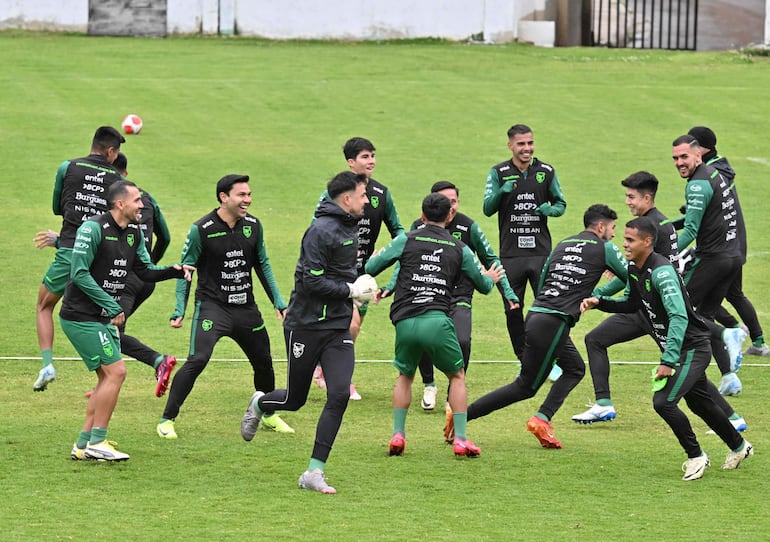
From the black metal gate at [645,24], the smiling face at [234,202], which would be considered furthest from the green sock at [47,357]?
the black metal gate at [645,24]

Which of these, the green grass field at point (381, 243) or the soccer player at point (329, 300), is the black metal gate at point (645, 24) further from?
the soccer player at point (329, 300)

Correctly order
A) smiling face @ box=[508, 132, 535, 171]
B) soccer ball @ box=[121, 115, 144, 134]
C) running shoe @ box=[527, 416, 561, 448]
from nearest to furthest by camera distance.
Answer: running shoe @ box=[527, 416, 561, 448] → smiling face @ box=[508, 132, 535, 171] → soccer ball @ box=[121, 115, 144, 134]

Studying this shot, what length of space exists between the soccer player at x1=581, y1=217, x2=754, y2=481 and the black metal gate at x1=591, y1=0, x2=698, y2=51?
87.9 ft

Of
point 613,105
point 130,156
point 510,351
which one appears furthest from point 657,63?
point 510,351

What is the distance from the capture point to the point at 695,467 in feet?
32.3

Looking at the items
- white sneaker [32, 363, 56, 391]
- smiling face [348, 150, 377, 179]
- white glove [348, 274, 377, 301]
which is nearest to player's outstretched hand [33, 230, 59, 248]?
white sneaker [32, 363, 56, 391]

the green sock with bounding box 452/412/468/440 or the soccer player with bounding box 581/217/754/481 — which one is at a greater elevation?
the soccer player with bounding box 581/217/754/481

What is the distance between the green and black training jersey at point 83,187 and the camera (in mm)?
12469

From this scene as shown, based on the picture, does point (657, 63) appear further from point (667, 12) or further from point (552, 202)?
point (552, 202)

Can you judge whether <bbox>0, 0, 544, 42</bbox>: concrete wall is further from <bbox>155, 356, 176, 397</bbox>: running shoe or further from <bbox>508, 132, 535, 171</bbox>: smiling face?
<bbox>155, 356, 176, 397</bbox>: running shoe

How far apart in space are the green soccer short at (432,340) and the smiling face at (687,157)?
9.92ft

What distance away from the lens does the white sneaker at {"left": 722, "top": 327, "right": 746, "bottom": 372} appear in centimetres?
1273

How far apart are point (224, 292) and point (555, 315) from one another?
2.64m

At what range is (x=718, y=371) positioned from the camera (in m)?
13.7
